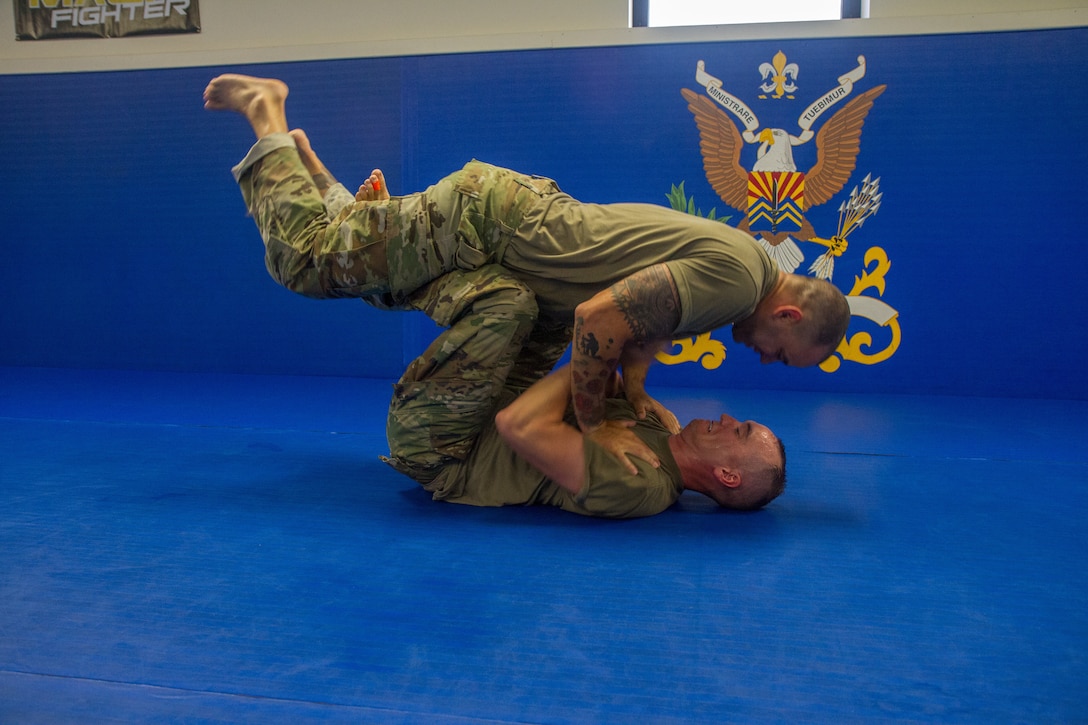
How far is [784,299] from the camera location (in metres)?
2.32

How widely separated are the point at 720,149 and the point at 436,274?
2870 millimetres

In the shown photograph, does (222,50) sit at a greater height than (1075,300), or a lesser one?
greater

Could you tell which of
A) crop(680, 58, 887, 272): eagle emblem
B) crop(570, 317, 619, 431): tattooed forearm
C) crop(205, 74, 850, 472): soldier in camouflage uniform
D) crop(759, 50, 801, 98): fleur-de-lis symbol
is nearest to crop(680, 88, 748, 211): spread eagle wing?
crop(680, 58, 887, 272): eagle emblem

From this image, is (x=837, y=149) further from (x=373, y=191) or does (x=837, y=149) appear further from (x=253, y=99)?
(x=253, y=99)

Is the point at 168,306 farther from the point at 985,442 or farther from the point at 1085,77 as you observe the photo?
the point at 1085,77

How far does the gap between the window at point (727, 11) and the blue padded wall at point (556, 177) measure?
239 mm

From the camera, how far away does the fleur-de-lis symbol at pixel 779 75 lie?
187 inches

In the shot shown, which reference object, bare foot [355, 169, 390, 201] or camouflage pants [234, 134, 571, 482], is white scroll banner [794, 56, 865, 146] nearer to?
camouflage pants [234, 134, 571, 482]

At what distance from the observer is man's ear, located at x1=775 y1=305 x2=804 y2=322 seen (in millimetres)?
2279

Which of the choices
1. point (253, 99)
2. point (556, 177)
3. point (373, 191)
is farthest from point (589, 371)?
point (556, 177)

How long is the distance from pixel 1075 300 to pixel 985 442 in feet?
5.87

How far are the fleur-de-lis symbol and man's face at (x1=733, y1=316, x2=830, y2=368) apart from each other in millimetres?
2859

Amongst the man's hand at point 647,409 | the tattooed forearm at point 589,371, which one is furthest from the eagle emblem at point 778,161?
the tattooed forearm at point 589,371

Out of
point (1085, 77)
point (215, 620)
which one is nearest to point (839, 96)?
point (1085, 77)
